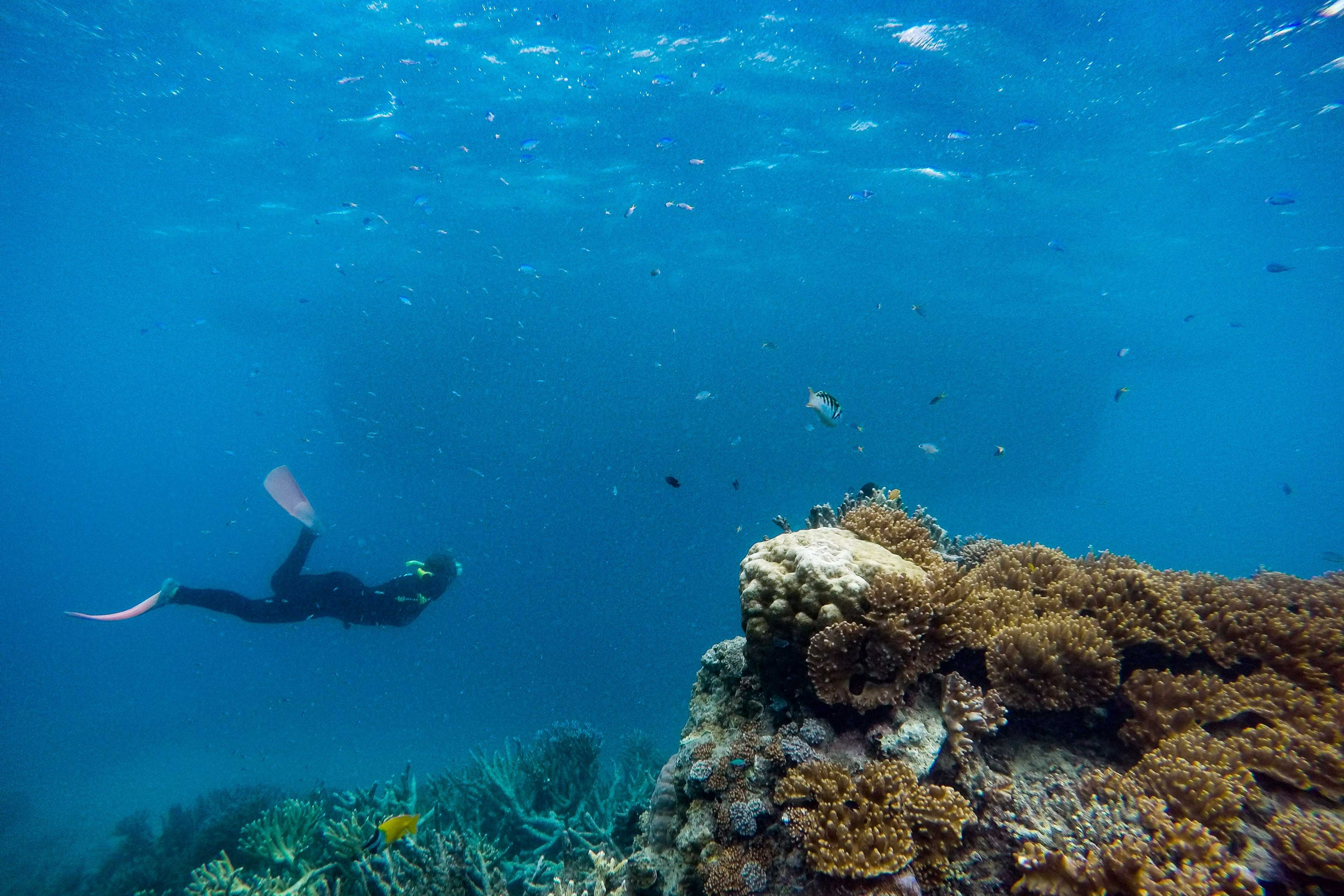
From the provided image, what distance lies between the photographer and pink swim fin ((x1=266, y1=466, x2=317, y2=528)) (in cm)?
1229

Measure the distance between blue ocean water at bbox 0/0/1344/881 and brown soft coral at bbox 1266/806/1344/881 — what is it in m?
8.90

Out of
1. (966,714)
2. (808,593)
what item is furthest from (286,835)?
(966,714)

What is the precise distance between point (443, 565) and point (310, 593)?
2689 mm

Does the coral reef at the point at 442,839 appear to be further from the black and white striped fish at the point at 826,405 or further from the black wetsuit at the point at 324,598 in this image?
the black and white striped fish at the point at 826,405

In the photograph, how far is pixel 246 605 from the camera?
11844mm

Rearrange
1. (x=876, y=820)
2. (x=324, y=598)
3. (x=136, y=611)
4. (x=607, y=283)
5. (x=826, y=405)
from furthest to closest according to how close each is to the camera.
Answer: (x=607, y=283), (x=324, y=598), (x=136, y=611), (x=826, y=405), (x=876, y=820)

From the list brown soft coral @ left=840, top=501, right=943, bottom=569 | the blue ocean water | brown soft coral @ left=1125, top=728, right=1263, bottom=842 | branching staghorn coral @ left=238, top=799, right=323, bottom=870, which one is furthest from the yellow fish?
the blue ocean water

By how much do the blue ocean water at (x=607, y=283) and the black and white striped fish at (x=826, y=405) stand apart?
6.14 meters

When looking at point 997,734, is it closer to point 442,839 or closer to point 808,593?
point 808,593

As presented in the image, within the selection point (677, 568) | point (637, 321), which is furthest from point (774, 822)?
point (677, 568)

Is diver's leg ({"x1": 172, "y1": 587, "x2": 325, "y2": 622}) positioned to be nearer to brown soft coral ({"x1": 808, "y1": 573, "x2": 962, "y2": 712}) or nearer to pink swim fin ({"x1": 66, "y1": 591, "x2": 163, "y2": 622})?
pink swim fin ({"x1": 66, "y1": 591, "x2": 163, "y2": 622})

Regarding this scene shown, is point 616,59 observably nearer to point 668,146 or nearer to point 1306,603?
point 668,146

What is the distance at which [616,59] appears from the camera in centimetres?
1828

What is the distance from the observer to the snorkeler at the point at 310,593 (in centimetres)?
1186
